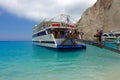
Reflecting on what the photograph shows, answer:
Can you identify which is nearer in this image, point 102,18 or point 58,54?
point 58,54

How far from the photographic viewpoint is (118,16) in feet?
297

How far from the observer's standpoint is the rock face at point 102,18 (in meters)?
90.9

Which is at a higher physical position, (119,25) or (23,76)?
(119,25)

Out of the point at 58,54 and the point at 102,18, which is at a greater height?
the point at 102,18

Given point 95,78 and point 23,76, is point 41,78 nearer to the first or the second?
point 23,76

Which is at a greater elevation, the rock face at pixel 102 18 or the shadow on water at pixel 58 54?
the rock face at pixel 102 18

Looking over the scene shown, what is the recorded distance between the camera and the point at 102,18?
9400 centimetres

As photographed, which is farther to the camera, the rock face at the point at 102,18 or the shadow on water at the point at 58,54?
the rock face at the point at 102,18

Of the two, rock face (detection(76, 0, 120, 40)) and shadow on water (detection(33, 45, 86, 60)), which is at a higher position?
rock face (detection(76, 0, 120, 40))

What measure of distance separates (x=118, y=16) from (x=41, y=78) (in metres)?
83.9

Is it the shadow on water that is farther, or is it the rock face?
the rock face

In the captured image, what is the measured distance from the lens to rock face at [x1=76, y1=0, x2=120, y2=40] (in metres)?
90.9

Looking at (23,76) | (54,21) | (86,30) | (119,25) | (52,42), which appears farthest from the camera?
(86,30)

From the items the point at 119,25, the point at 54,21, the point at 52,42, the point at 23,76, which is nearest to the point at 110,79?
the point at 23,76
